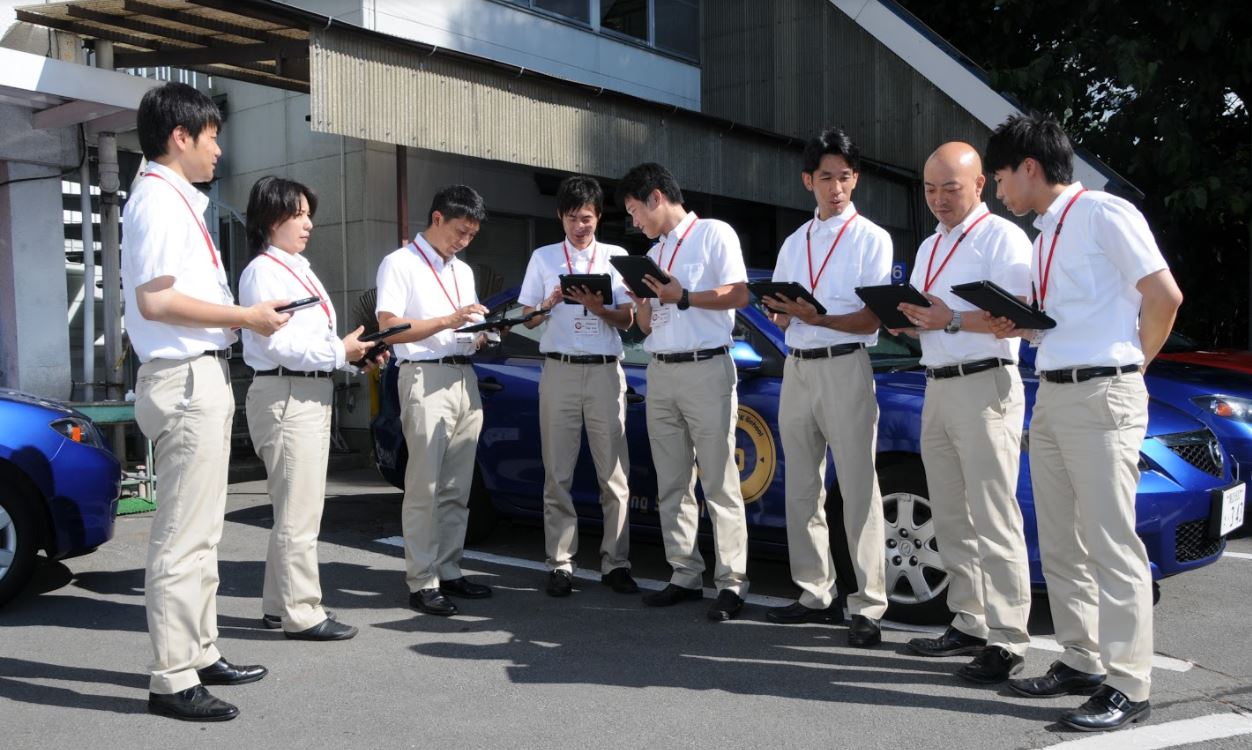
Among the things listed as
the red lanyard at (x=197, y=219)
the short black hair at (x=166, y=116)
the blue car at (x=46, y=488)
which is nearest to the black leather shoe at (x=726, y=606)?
the red lanyard at (x=197, y=219)

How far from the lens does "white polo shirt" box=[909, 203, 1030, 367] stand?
389 centimetres

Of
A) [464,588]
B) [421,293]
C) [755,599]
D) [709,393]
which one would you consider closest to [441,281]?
[421,293]

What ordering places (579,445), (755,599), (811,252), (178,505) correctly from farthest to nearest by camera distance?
(579,445) < (755,599) < (811,252) < (178,505)

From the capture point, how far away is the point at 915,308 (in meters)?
3.82

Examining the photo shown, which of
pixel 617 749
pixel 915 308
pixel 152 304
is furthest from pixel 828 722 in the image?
pixel 152 304

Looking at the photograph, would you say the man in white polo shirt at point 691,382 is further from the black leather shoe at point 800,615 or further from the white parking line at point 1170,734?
the white parking line at point 1170,734

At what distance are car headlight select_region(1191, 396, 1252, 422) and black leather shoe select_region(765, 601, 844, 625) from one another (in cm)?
303

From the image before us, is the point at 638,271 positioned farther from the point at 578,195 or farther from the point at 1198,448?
the point at 1198,448

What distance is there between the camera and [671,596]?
16.1ft

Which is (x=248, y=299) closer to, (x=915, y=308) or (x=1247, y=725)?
(x=915, y=308)

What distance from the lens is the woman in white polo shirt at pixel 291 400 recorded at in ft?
14.4

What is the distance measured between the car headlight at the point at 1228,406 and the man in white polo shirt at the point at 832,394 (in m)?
2.95

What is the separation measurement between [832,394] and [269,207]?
2.44 m

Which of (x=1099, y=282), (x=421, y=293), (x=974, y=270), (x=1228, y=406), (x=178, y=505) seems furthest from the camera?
(x=1228, y=406)
